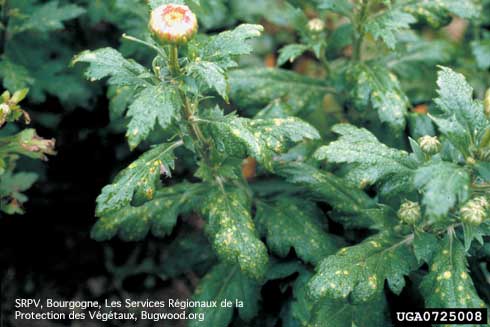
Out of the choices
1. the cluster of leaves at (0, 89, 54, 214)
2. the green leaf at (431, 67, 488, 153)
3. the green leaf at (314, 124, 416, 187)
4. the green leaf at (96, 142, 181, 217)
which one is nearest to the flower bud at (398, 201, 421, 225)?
the green leaf at (314, 124, 416, 187)

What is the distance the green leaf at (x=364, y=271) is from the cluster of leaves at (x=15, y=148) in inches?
50.4

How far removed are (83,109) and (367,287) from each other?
2211 mm

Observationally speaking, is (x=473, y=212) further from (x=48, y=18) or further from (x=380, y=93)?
(x=48, y=18)

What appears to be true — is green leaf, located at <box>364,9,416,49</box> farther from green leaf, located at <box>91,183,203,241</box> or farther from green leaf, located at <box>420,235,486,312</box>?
green leaf, located at <box>91,183,203,241</box>

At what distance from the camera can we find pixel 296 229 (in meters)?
2.48

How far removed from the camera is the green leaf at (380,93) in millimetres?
2580

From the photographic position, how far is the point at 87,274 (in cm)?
346

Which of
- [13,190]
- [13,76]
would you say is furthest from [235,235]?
[13,76]

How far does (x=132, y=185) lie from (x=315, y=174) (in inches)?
33.4

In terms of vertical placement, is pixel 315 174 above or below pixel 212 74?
below

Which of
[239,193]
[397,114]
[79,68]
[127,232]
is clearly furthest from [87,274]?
[397,114]

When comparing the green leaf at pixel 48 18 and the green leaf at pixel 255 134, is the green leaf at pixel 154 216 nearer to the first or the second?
the green leaf at pixel 255 134

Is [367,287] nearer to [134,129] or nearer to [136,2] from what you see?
[134,129]

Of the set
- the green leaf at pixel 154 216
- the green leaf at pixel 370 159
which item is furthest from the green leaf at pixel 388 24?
the green leaf at pixel 154 216
